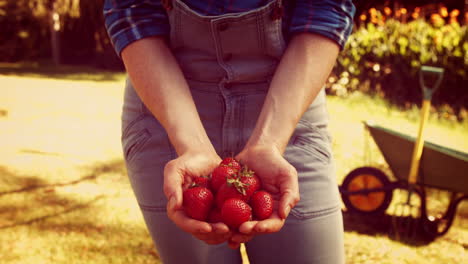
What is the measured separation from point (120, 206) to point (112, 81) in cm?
883

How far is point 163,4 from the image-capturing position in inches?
60.1

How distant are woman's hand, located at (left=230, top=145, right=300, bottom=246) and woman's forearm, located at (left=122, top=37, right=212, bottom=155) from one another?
6.3 inches

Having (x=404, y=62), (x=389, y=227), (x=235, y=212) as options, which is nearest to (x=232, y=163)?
(x=235, y=212)

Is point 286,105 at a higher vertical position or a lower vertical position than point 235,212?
higher

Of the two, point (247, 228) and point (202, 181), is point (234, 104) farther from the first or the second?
point (247, 228)

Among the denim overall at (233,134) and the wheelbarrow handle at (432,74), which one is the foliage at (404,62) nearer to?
the wheelbarrow handle at (432,74)

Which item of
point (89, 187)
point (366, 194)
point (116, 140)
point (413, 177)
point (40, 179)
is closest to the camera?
point (413, 177)

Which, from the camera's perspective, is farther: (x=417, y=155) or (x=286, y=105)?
(x=417, y=155)

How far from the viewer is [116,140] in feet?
21.1

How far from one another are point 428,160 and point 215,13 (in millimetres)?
3070

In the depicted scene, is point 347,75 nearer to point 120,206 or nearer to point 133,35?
point 120,206

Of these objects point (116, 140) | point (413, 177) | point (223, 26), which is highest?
point (223, 26)

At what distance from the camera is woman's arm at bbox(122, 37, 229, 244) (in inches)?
52.5

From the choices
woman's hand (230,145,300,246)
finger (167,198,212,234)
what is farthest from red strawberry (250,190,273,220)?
finger (167,198,212,234)
